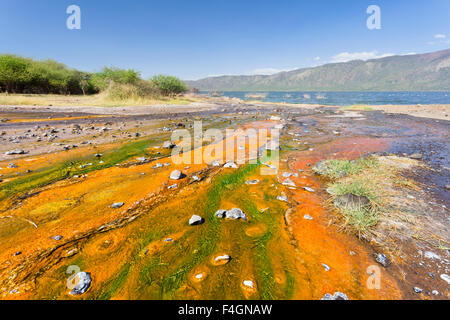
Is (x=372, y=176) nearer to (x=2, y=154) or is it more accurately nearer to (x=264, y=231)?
(x=264, y=231)

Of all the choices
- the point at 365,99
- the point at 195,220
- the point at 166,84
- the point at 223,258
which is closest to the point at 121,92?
the point at 166,84

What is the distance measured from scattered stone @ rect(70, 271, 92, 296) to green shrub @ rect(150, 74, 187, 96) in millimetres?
36925

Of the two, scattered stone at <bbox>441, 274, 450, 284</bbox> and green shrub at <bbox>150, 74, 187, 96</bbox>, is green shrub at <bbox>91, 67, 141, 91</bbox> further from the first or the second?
scattered stone at <bbox>441, 274, 450, 284</bbox>

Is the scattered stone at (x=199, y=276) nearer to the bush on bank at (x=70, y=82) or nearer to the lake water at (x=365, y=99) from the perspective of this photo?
the bush on bank at (x=70, y=82)

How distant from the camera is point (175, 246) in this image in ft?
8.33

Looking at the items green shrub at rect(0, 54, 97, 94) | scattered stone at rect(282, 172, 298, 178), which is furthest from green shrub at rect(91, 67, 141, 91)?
scattered stone at rect(282, 172, 298, 178)

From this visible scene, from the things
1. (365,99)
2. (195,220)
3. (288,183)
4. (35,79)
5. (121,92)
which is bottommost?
(195,220)

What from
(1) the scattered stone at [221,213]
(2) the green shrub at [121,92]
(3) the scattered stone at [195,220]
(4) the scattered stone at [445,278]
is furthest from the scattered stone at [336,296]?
(2) the green shrub at [121,92]

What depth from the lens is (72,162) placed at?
536 cm

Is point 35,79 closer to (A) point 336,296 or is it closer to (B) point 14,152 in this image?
(B) point 14,152

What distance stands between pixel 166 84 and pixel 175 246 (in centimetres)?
3778

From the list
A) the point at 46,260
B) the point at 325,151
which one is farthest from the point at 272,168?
the point at 46,260

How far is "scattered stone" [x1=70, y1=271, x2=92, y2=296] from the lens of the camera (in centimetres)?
189
